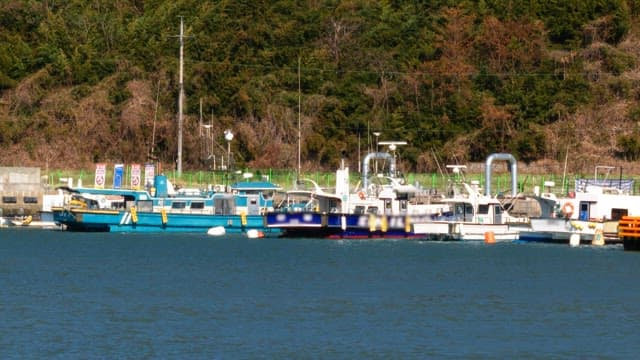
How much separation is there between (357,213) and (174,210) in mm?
12009

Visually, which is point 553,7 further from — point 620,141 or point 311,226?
point 311,226

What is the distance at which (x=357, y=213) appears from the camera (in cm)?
8106

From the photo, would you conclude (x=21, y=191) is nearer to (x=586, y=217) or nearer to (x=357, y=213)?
(x=357, y=213)

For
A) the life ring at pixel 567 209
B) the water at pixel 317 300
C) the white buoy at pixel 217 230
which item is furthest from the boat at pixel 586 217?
the white buoy at pixel 217 230

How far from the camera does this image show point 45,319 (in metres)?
47.1

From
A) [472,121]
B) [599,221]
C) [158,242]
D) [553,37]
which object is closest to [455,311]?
[599,221]

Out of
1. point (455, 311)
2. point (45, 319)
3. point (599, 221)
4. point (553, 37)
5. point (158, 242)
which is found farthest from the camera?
point (553, 37)

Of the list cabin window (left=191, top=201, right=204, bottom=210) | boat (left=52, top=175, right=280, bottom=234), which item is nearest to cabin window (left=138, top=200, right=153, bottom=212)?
boat (left=52, top=175, right=280, bottom=234)

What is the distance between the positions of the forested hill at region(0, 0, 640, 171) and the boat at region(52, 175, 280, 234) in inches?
920

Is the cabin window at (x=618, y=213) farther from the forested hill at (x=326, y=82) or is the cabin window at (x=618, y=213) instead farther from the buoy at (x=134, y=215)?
the forested hill at (x=326, y=82)

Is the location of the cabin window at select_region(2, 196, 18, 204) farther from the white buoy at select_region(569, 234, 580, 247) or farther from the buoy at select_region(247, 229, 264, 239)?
the white buoy at select_region(569, 234, 580, 247)

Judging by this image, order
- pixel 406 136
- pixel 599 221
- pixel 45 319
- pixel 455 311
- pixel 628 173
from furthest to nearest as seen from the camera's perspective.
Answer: pixel 406 136 → pixel 628 173 → pixel 599 221 → pixel 455 311 → pixel 45 319

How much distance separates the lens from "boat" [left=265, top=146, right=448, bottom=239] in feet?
263

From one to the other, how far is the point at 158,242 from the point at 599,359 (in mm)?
46220
